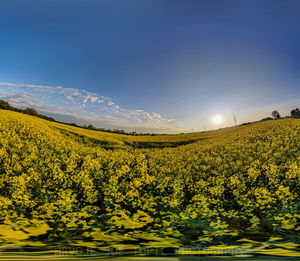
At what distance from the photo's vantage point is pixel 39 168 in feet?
31.6

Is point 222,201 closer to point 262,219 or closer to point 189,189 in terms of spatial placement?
point 262,219

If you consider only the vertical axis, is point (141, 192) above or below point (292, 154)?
below

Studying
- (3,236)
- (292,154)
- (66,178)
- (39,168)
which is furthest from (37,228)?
(292,154)

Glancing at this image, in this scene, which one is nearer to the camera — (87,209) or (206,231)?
(206,231)

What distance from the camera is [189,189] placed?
29.2ft

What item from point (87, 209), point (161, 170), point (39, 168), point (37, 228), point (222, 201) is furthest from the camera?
point (161, 170)

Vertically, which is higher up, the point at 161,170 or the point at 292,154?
the point at 292,154

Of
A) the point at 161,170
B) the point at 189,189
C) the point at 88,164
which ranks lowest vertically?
the point at 189,189

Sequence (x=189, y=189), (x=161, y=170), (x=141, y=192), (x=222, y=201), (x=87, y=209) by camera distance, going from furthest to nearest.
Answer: (x=161, y=170)
(x=189, y=189)
(x=141, y=192)
(x=222, y=201)
(x=87, y=209)

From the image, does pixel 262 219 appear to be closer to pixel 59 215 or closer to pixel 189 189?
pixel 189 189

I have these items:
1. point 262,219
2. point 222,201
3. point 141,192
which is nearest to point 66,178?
point 141,192

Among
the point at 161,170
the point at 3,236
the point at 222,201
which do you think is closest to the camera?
the point at 3,236

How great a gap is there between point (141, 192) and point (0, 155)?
10661 mm

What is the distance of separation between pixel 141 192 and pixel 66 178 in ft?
13.0
